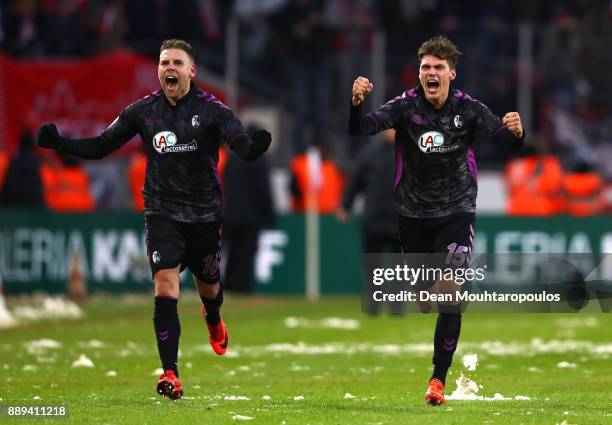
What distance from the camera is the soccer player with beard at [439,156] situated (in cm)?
1059

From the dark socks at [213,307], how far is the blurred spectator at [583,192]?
12.6 metres

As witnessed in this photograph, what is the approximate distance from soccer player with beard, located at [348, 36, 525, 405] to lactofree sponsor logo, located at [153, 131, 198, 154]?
46.9 inches

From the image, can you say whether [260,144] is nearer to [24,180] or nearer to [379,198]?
[379,198]

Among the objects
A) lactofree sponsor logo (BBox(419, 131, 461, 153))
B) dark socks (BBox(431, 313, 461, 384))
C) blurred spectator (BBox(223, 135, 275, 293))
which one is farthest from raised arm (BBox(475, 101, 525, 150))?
blurred spectator (BBox(223, 135, 275, 293))

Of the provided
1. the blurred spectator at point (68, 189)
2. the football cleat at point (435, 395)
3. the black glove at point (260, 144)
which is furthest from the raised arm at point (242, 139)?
the blurred spectator at point (68, 189)

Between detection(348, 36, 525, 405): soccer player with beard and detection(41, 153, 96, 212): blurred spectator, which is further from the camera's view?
detection(41, 153, 96, 212): blurred spectator

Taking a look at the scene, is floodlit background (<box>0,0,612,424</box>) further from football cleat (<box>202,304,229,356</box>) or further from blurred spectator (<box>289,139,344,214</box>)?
football cleat (<box>202,304,229,356</box>)

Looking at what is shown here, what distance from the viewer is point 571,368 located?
1374 cm

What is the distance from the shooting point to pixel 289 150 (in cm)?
2569

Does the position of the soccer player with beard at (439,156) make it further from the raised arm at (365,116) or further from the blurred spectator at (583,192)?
the blurred spectator at (583,192)

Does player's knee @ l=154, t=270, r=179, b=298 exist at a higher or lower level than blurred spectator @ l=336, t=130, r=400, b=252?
lower

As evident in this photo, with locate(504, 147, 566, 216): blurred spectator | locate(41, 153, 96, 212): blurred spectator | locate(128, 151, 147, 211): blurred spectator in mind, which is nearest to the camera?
locate(504, 147, 566, 216): blurred spectator

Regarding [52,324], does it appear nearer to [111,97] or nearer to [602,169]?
[111,97]

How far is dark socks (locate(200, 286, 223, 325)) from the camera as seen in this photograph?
39.4 ft
